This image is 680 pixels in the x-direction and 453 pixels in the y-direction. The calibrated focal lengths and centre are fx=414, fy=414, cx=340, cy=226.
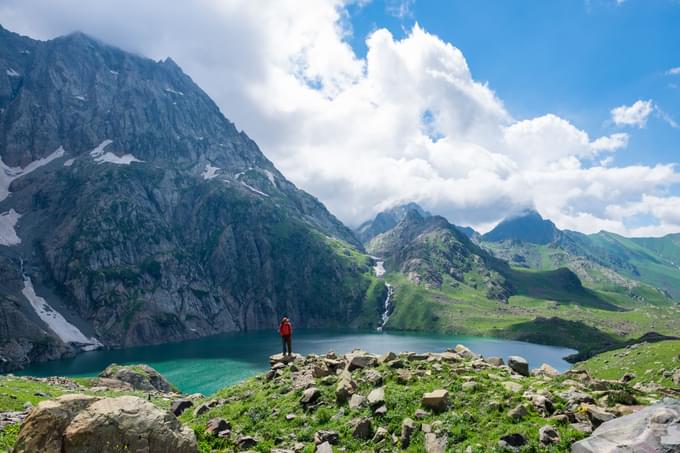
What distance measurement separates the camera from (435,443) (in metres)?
18.9

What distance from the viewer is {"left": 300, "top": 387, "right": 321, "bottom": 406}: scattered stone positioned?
25.8 metres

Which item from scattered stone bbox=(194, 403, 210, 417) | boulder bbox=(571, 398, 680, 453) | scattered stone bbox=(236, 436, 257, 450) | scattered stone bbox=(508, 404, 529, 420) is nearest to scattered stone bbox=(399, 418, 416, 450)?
scattered stone bbox=(508, 404, 529, 420)

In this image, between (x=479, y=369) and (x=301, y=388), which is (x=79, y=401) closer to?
(x=301, y=388)

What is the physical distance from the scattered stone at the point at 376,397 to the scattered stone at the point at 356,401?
463 mm

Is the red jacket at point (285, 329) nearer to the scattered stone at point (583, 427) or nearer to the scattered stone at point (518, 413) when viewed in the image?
the scattered stone at point (518, 413)

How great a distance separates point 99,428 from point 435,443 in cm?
1382

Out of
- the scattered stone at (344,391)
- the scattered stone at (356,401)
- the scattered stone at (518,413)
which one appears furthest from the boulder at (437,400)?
the scattered stone at (344,391)

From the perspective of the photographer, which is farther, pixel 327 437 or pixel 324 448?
pixel 327 437

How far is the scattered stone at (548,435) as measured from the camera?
17219 mm

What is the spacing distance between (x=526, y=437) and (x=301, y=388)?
15.0 meters

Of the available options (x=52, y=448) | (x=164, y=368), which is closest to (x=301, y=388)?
(x=52, y=448)

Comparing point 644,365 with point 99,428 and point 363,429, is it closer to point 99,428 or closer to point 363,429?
point 363,429

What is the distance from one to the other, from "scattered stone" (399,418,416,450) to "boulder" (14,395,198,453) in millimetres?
9444

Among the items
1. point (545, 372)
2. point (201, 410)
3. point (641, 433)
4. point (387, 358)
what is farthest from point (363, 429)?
point (545, 372)
